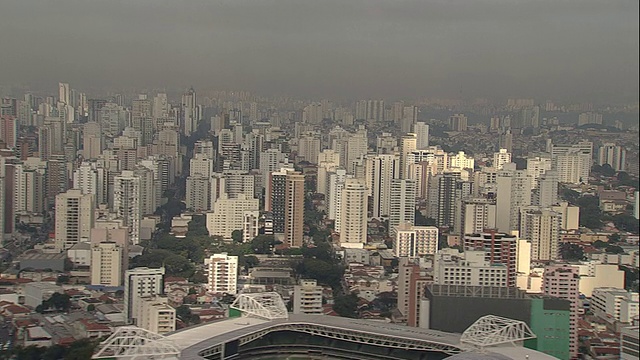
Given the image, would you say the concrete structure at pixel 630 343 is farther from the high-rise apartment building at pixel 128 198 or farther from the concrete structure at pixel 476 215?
the high-rise apartment building at pixel 128 198

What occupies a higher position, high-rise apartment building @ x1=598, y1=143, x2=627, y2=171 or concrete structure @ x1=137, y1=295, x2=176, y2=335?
high-rise apartment building @ x1=598, y1=143, x2=627, y2=171

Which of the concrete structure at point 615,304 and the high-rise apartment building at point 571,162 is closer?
the concrete structure at point 615,304

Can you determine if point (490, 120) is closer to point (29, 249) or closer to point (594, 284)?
point (594, 284)

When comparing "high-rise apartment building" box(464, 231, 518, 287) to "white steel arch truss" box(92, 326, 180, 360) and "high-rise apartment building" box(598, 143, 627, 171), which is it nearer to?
"high-rise apartment building" box(598, 143, 627, 171)

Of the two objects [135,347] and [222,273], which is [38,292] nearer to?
[222,273]

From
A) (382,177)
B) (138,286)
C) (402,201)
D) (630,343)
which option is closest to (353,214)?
(402,201)

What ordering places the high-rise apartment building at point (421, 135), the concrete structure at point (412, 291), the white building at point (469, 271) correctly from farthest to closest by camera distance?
the high-rise apartment building at point (421, 135)
the white building at point (469, 271)
the concrete structure at point (412, 291)

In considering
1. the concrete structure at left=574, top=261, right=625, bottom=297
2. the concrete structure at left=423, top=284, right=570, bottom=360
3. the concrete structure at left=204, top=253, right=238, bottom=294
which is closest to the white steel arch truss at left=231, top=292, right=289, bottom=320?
the concrete structure at left=423, top=284, right=570, bottom=360

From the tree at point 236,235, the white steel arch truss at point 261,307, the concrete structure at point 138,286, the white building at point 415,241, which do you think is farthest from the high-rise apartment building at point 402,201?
the white steel arch truss at point 261,307
